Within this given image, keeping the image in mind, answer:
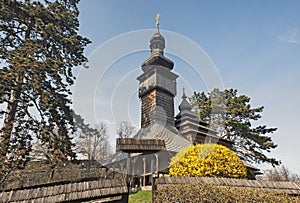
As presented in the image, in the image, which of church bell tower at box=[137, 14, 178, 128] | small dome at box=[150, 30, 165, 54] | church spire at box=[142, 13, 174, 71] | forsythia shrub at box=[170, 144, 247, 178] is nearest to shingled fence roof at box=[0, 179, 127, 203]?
forsythia shrub at box=[170, 144, 247, 178]

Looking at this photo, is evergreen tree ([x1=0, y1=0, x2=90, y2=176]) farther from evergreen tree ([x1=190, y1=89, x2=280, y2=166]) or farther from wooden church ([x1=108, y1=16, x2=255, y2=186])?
evergreen tree ([x1=190, y1=89, x2=280, y2=166])

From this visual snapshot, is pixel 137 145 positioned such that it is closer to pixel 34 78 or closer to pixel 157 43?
pixel 34 78

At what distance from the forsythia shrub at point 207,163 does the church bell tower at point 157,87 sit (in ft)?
29.6

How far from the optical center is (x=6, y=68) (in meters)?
12.1

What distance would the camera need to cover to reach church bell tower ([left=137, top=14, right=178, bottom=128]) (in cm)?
2128

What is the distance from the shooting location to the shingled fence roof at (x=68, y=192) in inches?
212

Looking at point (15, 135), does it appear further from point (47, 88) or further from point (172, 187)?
point (172, 187)

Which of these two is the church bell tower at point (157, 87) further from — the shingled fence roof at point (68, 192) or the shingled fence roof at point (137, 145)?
the shingled fence roof at point (68, 192)

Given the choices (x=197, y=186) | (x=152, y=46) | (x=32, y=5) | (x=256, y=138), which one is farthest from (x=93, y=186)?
(x=256, y=138)

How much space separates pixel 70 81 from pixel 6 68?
4.04 metres

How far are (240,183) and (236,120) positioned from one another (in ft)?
81.1

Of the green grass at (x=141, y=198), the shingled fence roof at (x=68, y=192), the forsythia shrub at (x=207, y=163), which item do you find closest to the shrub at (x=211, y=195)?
the shingled fence roof at (x=68, y=192)

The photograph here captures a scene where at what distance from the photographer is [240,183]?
7.29 m

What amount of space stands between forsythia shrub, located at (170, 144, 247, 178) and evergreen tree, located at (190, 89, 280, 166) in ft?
58.8
